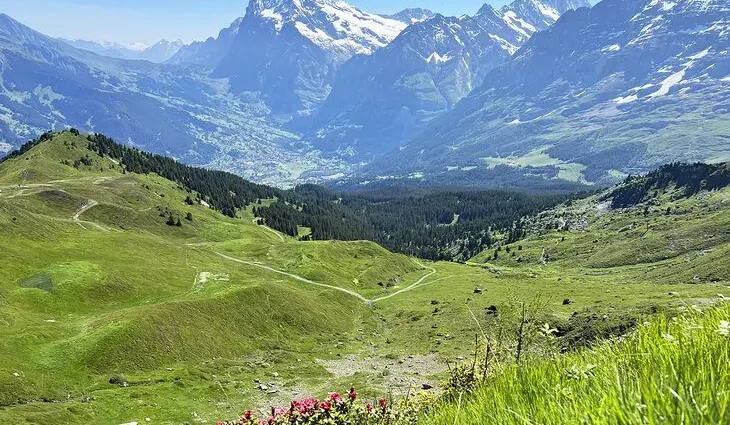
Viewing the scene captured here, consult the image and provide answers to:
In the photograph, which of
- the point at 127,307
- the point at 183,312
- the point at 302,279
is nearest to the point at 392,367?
the point at 183,312

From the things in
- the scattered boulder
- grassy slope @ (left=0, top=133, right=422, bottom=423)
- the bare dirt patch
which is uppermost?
grassy slope @ (left=0, top=133, right=422, bottom=423)

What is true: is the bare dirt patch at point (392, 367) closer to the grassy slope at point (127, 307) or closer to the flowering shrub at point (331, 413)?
the grassy slope at point (127, 307)

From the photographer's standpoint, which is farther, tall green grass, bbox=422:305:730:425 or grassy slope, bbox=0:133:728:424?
grassy slope, bbox=0:133:728:424

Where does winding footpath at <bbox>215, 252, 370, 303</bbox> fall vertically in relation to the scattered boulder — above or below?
above

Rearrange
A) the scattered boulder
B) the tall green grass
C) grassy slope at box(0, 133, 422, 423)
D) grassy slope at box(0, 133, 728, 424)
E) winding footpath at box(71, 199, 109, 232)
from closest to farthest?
the tall green grass → grassy slope at box(0, 133, 728, 424) → grassy slope at box(0, 133, 422, 423) → the scattered boulder → winding footpath at box(71, 199, 109, 232)

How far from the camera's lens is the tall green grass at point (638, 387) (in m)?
2.83

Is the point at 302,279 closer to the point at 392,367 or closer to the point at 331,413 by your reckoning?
the point at 392,367

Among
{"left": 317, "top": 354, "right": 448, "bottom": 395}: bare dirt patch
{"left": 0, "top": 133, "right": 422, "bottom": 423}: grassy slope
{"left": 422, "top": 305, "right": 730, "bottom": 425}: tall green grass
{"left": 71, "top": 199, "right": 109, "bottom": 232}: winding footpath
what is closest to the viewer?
{"left": 422, "top": 305, "right": 730, "bottom": 425}: tall green grass

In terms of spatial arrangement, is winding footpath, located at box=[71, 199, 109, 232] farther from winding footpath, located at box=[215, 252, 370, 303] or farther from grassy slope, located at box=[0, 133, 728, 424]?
winding footpath, located at box=[215, 252, 370, 303]

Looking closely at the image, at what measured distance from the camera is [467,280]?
5669 inches

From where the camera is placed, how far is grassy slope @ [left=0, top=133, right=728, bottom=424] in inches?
1993

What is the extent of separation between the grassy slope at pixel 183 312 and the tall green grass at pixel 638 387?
14568mm

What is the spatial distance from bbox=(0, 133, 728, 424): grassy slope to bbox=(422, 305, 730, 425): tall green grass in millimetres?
14568

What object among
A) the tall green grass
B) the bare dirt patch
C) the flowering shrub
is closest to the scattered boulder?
the bare dirt patch
